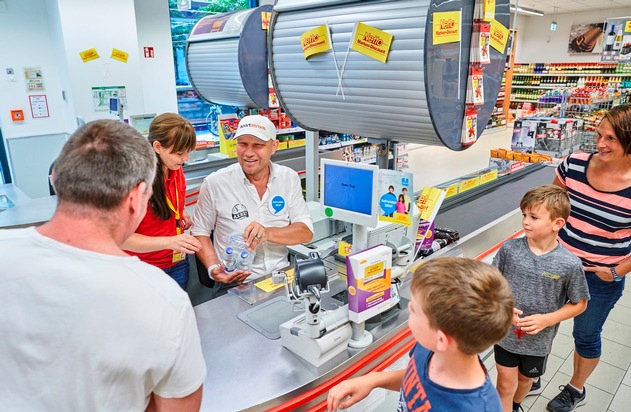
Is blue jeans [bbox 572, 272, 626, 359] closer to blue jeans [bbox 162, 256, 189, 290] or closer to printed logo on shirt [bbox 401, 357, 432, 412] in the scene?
printed logo on shirt [bbox 401, 357, 432, 412]

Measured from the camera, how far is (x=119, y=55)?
5.42m

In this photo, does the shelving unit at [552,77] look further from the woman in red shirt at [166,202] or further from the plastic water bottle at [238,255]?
the woman in red shirt at [166,202]

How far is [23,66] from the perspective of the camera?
217 inches

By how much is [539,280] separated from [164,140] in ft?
6.30

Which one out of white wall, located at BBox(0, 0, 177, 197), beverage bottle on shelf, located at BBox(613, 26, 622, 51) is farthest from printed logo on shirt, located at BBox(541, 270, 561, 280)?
beverage bottle on shelf, located at BBox(613, 26, 622, 51)

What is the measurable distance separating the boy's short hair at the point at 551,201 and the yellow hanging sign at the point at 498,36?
0.72m

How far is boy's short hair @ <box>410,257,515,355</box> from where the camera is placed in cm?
112

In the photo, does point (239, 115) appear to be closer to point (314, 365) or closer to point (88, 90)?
point (88, 90)

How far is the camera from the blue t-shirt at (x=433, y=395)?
3.79 feet

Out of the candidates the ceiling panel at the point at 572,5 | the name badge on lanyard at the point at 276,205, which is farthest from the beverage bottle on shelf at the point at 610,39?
the ceiling panel at the point at 572,5

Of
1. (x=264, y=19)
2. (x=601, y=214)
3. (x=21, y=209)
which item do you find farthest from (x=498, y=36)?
(x=21, y=209)

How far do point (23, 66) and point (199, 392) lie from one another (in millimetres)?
6050

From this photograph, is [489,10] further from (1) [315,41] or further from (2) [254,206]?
(2) [254,206]

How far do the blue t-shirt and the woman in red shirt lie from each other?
3.77 feet
